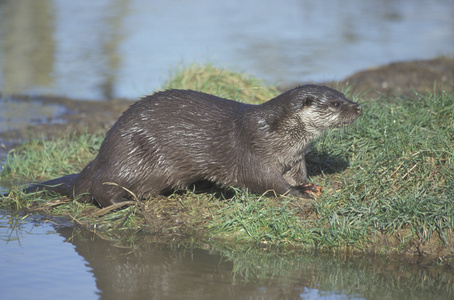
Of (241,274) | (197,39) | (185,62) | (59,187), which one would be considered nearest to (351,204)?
(241,274)

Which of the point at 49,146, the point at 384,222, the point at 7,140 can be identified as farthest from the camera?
the point at 7,140

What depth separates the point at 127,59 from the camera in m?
11.9

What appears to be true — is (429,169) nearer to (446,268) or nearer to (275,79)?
(446,268)

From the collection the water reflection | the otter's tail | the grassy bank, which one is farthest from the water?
the water reflection

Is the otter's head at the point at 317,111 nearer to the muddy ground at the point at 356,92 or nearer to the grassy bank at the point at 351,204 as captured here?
the grassy bank at the point at 351,204

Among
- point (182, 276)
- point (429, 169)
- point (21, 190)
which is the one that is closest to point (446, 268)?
point (429, 169)

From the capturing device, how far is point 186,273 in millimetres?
3953

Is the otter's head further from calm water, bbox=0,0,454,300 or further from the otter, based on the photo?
calm water, bbox=0,0,454,300

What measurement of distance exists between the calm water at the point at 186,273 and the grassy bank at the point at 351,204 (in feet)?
0.70

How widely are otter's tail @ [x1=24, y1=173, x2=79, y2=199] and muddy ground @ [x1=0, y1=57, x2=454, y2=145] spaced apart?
1667 mm

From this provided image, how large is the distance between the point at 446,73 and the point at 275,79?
2621 millimetres

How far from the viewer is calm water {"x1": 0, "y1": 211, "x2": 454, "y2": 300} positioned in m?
3.63

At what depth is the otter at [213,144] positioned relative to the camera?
4.79 m

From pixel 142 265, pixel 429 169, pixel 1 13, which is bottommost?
pixel 142 265
